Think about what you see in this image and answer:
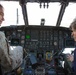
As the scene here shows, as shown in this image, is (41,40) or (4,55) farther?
(41,40)

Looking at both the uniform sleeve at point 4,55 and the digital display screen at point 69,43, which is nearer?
the uniform sleeve at point 4,55

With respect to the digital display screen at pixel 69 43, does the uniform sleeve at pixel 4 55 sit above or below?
above

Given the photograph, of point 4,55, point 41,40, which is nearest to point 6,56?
point 4,55

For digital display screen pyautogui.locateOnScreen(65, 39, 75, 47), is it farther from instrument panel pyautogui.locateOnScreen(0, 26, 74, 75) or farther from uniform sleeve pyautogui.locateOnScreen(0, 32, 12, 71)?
uniform sleeve pyautogui.locateOnScreen(0, 32, 12, 71)

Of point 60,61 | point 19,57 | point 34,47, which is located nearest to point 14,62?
point 19,57

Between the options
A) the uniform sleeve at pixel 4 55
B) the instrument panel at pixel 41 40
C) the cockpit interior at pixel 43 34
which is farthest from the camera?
the instrument panel at pixel 41 40

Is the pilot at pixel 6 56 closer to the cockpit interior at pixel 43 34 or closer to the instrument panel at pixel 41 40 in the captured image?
the cockpit interior at pixel 43 34

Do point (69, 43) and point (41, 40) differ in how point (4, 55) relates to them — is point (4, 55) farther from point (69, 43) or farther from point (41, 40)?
point (41, 40)

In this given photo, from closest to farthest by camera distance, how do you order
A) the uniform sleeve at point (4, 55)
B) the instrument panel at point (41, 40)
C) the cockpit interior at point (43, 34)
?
1. the uniform sleeve at point (4, 55)
2. the cockpit interior at point (43, 34)
3. the instrument panel at point (41, 40)

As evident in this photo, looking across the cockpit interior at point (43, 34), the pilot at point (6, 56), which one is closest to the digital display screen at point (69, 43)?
the cockpit interior at point (43, 34)

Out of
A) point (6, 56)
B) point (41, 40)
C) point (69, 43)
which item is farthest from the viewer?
point (41, 40)

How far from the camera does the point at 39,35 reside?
5.90m

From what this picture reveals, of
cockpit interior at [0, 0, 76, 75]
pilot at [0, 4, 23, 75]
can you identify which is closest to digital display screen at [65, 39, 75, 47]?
cockpit interior at [0, 0, 76, 75]

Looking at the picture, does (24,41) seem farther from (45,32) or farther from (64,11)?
(64,11)
